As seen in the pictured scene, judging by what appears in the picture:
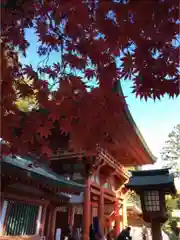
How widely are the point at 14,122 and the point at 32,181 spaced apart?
405cm

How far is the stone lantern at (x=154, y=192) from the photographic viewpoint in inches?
173

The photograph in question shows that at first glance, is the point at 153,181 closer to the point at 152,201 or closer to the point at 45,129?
the point at 152,201

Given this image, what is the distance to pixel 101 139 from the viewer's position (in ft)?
9.62

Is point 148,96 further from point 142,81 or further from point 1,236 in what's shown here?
point 1,236

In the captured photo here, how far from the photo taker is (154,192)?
486 centimetres

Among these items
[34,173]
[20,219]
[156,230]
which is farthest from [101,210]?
[156,230]

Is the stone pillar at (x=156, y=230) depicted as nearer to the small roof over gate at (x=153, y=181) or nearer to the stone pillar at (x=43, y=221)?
the small roof over gate at (x=153, y=181)

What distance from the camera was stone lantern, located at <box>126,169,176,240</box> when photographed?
4406 millimetres

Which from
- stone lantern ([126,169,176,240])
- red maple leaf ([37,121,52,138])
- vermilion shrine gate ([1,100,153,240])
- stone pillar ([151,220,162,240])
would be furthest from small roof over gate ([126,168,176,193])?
red maple leaf ([37,121,52,138])

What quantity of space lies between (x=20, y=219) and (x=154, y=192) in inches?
165

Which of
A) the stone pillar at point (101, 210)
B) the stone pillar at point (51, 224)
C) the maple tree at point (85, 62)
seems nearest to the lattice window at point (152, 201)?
the maple tree at point (85, 62)

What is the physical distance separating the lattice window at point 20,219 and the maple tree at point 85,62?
4129mm

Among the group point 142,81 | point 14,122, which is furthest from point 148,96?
point 14,122

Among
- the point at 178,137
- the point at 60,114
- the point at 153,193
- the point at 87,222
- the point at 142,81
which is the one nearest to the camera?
the point at 142,81
